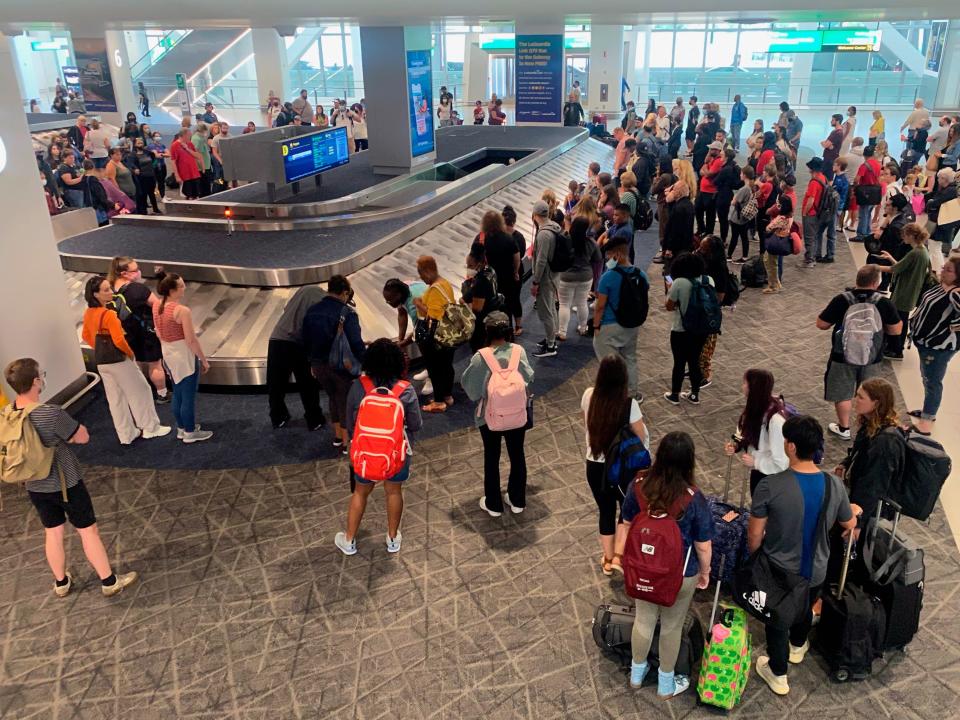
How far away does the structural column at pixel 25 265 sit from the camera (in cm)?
627

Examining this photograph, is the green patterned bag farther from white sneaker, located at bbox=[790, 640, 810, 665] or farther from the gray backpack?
the gray backpack

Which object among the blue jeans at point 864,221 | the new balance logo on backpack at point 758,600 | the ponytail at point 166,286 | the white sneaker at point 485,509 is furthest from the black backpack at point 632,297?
the blue jeans at point 864,221

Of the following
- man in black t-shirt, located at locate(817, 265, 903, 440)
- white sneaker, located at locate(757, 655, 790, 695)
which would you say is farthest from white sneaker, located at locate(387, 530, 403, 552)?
man in black t-shirt, located at locate(817, 265, 903, 440)

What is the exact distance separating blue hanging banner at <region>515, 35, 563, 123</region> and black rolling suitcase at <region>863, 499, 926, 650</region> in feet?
60.0

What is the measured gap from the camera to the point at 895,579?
387cm

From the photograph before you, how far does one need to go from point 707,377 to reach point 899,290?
1945mm

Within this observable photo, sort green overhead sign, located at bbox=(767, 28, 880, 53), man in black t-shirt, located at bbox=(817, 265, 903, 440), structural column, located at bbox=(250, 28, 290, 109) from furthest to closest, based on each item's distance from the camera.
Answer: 1. structural column, located at bbox=(250, 28, 290, 109)
2. green overhead sign, located at bbox=(767, 28, 880, 53)
3. man in black t-shirt, located at bbox=(817, 265, 903, 440)

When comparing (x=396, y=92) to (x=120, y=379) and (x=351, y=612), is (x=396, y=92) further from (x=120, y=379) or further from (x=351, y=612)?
(x=351, y=612)

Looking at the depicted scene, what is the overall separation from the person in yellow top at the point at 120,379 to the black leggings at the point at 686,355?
4.51 metres

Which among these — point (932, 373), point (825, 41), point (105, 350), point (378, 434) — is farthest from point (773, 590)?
point (825, 41)

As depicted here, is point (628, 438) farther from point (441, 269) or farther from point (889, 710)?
point (441, 269)

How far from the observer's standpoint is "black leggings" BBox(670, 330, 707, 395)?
6.62 m

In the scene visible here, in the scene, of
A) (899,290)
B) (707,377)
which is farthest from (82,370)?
(899,290)

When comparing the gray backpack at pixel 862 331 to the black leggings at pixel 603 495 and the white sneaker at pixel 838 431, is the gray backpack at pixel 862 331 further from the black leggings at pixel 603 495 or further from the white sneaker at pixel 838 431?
the black leggings at pixel 603 495
